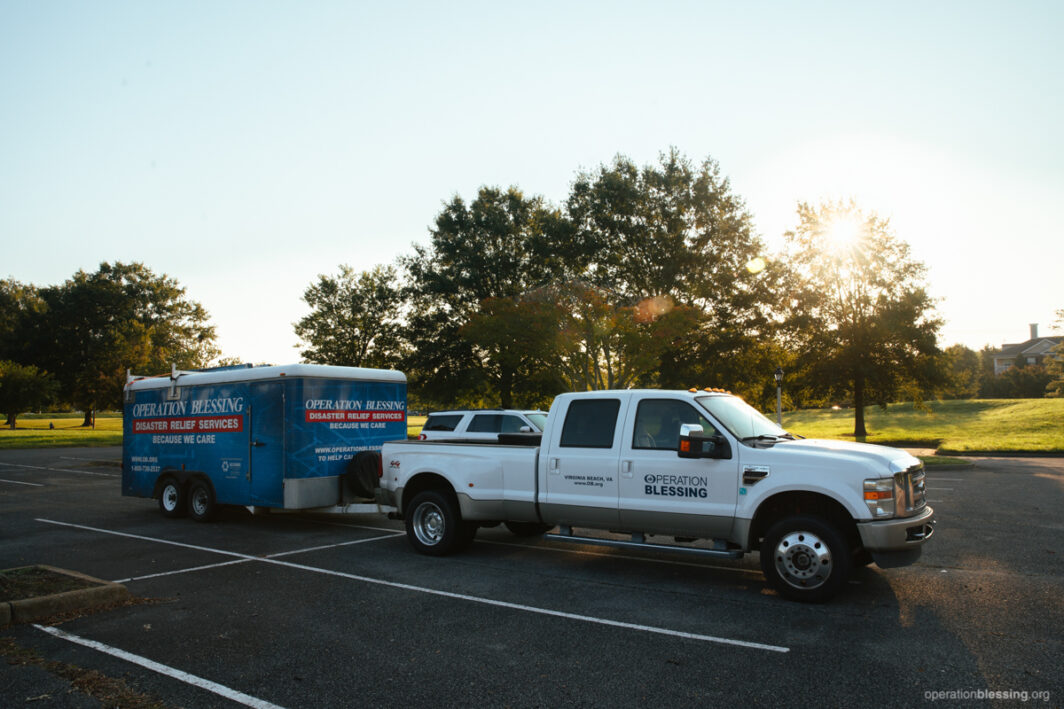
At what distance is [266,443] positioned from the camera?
36.0 ft

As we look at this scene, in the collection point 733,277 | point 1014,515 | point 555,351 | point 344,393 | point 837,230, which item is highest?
point 837,230

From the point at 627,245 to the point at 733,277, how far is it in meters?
6.43

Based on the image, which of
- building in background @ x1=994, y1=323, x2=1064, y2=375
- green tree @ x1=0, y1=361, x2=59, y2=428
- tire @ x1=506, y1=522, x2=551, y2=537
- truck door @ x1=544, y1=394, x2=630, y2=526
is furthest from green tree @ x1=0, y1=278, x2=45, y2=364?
building in background @ x1=994, y1=323, x2=1064, y2=375

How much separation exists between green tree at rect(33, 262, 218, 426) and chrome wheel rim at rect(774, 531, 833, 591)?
6085cm

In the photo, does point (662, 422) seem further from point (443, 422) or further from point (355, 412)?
point (443, 422)

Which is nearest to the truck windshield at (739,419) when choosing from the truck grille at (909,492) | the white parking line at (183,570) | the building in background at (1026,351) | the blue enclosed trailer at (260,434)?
the truck grille at (909,492)

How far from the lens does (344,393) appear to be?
38.0 feet

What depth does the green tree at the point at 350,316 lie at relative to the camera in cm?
5362

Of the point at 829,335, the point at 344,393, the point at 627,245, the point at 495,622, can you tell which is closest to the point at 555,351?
the point at 627,245

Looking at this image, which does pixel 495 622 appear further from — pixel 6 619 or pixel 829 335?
pixel 829 335

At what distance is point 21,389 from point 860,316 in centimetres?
5619

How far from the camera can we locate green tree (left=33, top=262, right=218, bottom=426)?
57.8 metres

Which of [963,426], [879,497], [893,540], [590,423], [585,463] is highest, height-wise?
[590,423]

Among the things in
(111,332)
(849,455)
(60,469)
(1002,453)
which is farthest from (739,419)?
(111,332)
